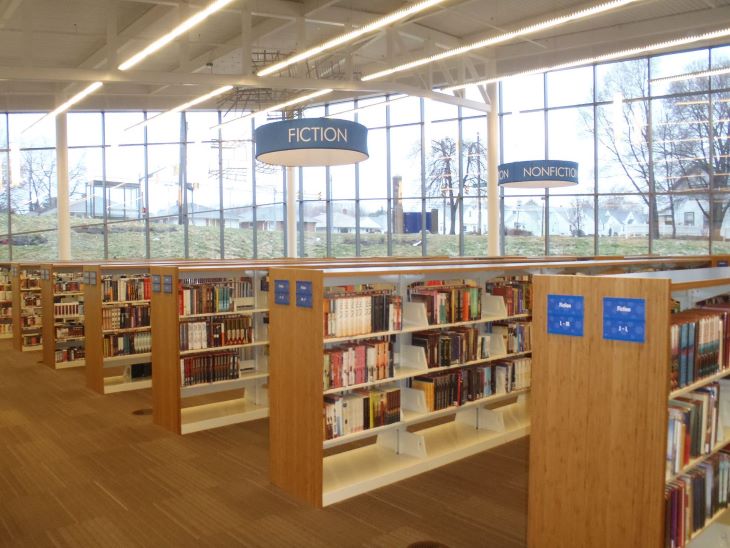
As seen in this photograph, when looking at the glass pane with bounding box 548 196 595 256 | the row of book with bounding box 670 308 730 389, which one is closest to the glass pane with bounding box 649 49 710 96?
the glass pane with bounding box 548 196 595 256

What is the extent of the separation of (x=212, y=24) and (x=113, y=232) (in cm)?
849

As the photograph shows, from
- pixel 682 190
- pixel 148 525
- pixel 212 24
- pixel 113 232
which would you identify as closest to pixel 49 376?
pixel 148 525

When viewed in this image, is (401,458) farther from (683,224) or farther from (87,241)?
(87,241)

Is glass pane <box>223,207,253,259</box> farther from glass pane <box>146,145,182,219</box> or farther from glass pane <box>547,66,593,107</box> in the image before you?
glass pane <box>547,66,593,107</box>

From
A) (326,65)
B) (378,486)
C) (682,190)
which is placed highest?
(326,65)

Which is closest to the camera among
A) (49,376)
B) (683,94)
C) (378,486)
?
(378,486)

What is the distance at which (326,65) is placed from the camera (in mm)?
14094

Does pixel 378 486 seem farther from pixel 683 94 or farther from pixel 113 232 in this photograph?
pixel 113 232

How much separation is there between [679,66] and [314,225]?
33.2 feet

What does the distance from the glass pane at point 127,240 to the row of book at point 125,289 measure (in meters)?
10.3

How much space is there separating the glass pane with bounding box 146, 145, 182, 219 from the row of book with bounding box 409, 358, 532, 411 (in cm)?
1441

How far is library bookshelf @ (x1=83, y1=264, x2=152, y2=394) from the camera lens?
8172 mm

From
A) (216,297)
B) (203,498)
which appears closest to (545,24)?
(216,297)

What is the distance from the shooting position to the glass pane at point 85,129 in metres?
18.1
